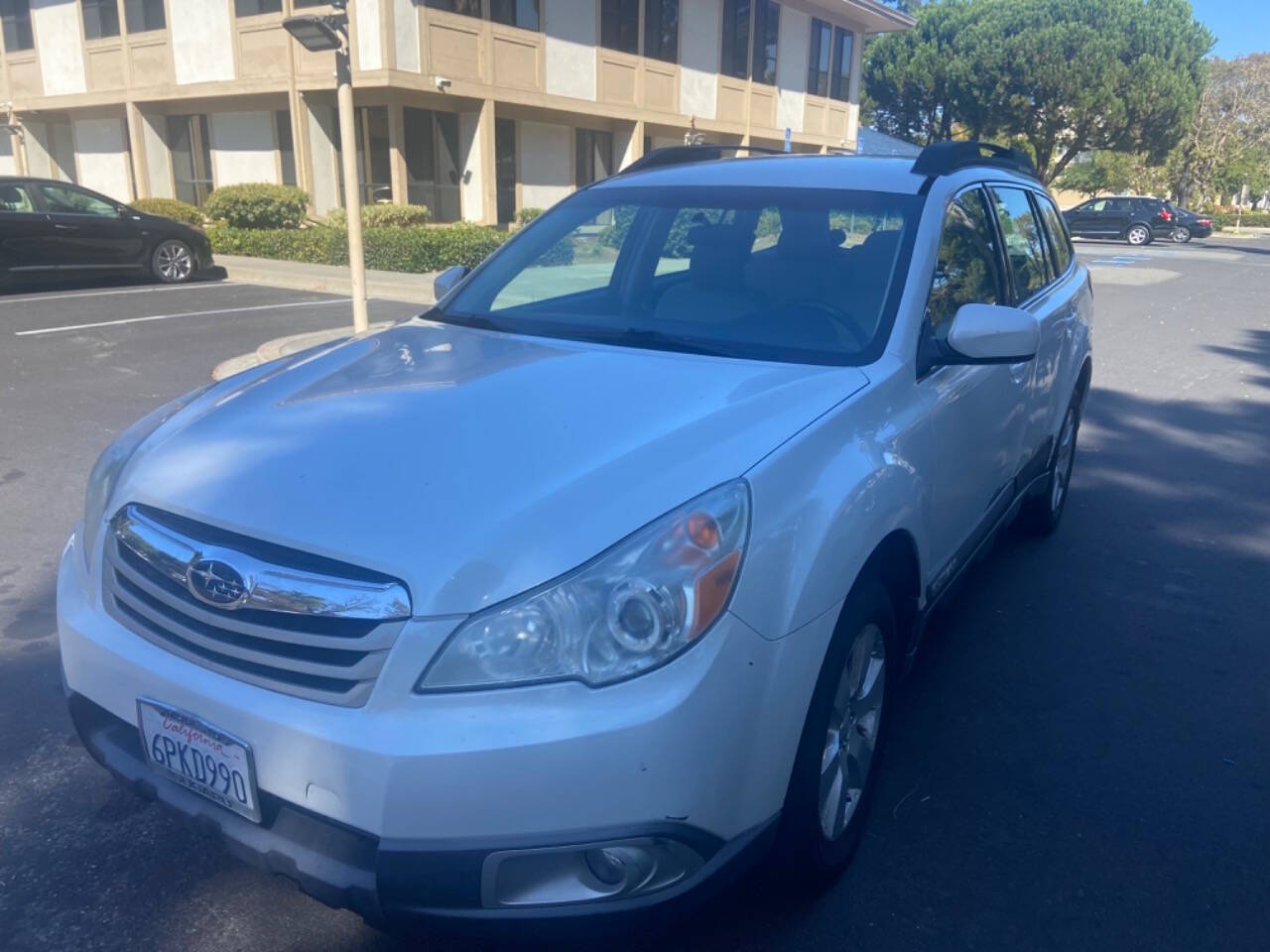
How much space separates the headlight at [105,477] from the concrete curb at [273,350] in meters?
5.72

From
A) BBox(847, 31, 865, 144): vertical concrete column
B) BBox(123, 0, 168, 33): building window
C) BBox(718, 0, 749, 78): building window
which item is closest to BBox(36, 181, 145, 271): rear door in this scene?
BBox(123, 0, 168, 33): building window

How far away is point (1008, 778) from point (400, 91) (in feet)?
61.4

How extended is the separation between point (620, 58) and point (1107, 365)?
1602cm

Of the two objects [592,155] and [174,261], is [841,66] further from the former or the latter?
[174,261]

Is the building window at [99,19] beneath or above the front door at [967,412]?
above

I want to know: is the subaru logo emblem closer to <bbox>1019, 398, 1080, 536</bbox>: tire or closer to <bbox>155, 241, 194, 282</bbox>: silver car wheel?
<bbox>1019, 398, 1080, 536</bbox>: tire

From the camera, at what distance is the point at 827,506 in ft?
7.77

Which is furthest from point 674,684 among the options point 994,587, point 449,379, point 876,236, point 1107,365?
point 1107,365

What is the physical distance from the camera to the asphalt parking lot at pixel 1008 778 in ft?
8.57

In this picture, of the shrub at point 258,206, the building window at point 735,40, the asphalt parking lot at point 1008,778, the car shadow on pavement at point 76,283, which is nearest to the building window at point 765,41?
the building window at point 735,40

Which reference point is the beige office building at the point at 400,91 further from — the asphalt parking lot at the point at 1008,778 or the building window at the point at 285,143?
the asphalt parking lot at the point at 1008,778

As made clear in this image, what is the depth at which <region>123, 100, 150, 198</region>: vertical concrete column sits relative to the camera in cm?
2298

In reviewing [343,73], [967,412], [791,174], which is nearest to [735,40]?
[343,73]

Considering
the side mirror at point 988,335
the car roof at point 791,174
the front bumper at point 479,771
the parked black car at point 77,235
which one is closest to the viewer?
the front bumper at point 479,771
